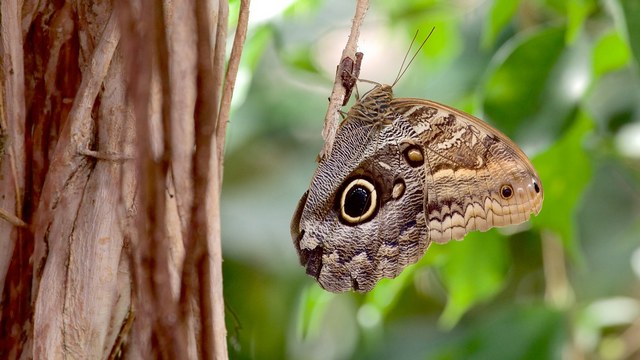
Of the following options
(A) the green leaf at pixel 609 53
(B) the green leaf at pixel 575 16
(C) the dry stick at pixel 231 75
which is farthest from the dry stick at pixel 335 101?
(A) the green leaf at pixel 609 53

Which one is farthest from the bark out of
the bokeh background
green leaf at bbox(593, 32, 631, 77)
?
green leaf at bbox(593, 32, 631, 77)

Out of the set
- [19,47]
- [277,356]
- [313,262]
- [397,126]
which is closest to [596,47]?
[397,126]

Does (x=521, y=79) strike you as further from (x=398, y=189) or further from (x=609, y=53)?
(x=398, y=189)

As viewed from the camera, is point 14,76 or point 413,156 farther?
point 413,156

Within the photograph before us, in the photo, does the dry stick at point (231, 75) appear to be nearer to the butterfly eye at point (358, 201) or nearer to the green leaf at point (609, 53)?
the butterfly eye at point (358, 201)

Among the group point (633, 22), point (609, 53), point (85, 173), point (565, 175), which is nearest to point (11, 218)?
point (85, 173)

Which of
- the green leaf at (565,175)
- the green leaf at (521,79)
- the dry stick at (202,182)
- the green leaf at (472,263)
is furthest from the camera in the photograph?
the green leaf at (472,263)
